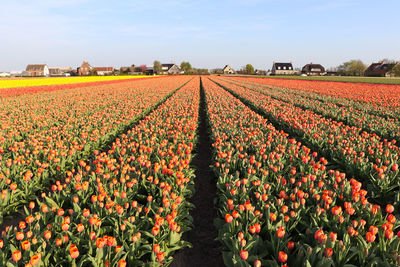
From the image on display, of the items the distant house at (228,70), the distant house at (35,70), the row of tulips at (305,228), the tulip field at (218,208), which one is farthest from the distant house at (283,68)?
the row of tulips at (305,228)

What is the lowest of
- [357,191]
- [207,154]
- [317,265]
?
[207,154]

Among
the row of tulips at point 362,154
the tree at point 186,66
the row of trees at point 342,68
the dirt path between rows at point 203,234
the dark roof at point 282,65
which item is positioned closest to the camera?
the dirt path between rows at point 203,234

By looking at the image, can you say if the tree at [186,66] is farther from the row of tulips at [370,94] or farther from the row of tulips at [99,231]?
the row of tulips at [99,231]

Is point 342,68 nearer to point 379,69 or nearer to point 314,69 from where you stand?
point 314,69

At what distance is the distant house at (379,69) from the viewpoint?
86.7 meters

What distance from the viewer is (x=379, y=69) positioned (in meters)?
94.6

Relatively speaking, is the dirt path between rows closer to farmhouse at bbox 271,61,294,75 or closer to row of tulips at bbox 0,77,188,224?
row of tulips at bbox 0,77,188,224

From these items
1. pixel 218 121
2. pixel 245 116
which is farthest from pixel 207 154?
pixel 245 116

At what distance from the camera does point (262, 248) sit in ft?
9.49

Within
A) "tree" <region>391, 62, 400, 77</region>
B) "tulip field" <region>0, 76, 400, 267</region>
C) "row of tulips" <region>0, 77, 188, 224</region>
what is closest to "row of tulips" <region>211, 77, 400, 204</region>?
"tulip field" <region>0, 76, 400, 267</region>

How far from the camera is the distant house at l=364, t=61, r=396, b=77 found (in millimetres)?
86694

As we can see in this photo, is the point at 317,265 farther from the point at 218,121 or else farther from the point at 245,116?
the point at 245,116

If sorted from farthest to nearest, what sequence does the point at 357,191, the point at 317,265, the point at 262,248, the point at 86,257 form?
the point at 357,191
the point at 262,248
the point at 86,257
the point at 317,265

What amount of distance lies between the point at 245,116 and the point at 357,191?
7.17 m
